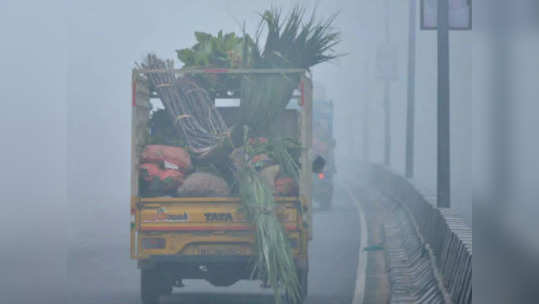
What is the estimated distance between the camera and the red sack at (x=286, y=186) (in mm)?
9625

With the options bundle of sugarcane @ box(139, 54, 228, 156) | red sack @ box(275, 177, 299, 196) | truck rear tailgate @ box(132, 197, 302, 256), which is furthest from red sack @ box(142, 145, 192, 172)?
red sack @ box(275, 177, 299, 196)

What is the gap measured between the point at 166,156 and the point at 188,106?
2.81ft

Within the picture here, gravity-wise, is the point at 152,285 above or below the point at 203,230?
below

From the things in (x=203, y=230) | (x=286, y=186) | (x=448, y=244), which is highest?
(x=286, y=186)

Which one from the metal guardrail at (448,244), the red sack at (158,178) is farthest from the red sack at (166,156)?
the metal guardrail at (448,244)

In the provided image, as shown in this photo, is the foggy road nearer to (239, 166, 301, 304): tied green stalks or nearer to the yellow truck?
the yellow truck

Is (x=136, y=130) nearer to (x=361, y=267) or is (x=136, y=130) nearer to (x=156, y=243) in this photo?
(x=156, y=243)

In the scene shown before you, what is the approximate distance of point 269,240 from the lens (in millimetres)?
8859

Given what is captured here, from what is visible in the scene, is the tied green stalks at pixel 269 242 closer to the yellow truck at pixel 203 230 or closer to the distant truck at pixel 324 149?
the yellow truck at pixel 203 230

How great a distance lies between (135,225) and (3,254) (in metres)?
6.11

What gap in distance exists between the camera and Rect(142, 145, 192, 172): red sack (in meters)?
9.77

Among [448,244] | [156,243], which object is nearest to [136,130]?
[156,243]

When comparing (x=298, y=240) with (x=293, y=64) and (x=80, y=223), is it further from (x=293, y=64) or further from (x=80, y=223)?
(x=80, y=223)

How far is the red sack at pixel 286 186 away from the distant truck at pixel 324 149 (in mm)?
12971
